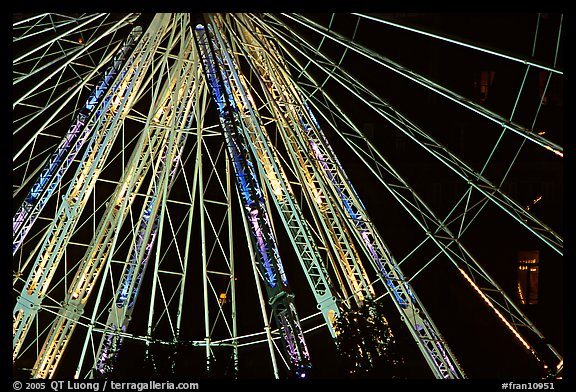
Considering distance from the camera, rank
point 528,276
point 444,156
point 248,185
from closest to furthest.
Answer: point 248,185 → point 444,156 → point 528,276

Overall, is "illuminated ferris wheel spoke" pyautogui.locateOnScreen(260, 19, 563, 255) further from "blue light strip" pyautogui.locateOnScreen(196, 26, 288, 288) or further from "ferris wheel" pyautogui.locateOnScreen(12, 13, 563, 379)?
"blue light strip" pyautogui.locateOnScreen(196, 26, 288, 288)

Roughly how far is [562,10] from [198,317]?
1890cm

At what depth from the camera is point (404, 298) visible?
28.6 metres

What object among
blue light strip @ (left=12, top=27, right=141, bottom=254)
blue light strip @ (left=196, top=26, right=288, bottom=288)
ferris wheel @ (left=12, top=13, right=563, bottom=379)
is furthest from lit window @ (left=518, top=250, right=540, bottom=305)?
blue light strip @ (left=12, top=27, right=141, bottom=254)

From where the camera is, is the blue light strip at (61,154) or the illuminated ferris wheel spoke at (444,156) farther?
the blue light strip at (61,154)

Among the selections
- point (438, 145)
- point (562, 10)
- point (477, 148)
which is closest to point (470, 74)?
point (477, 148)

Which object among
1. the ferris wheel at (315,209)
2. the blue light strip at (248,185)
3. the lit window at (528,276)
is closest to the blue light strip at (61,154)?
the ferris wheel at (315,209)

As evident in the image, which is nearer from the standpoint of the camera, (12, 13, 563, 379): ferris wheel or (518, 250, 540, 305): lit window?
(12, 13, 563, 379): ferris wheel

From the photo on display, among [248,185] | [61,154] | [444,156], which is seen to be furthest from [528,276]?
[61,154]

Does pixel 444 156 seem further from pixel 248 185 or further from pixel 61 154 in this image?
pixel 61 154

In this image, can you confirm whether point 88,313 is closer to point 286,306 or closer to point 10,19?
point 286,306

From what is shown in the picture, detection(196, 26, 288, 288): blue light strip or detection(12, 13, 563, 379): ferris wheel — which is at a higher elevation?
detection(12, 13, 563, 379): ferris wheel

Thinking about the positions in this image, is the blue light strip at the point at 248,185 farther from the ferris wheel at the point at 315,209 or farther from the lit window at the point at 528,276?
the lit window at the point at 528,276

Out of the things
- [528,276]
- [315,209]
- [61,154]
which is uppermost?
[61,154]
